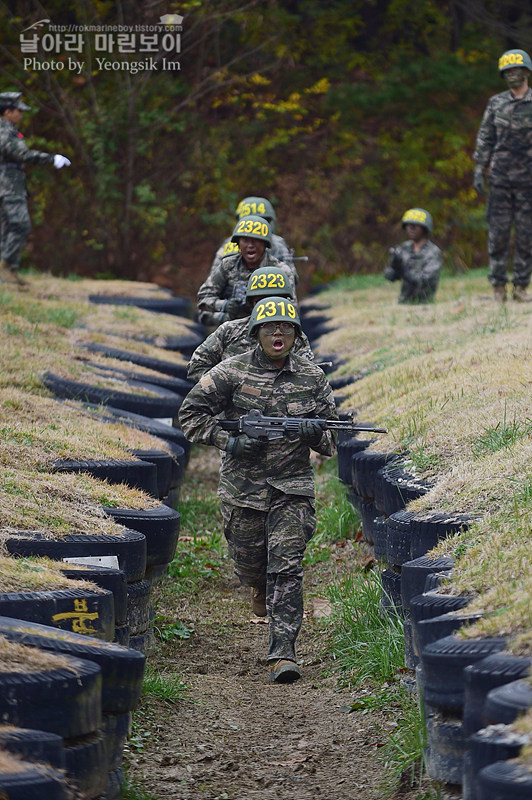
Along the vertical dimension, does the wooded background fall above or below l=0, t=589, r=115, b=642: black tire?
above

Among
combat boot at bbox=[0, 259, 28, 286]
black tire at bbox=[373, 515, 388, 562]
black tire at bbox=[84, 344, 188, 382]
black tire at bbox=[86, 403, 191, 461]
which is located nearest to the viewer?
black tire at bbox=[373, 515, 388, 562]

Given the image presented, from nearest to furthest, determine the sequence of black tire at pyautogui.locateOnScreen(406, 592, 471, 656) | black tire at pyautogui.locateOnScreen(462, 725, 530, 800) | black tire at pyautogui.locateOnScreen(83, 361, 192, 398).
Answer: black tire at pyautogui.locateOnScreen(462, 725, 530, 800), black tire at pyautogui.locateOnScreen(406, 592, 471, 656), black tire at pyautogui.locateOnScreen(83, 361, 192, 398)

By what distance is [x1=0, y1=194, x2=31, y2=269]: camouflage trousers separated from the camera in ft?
47.2

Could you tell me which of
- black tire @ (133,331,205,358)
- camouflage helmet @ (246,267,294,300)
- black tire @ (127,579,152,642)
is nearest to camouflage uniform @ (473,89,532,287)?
black tire @ (133,331,205,358)

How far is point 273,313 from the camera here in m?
6.59

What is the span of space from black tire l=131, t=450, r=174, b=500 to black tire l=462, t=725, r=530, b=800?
4407 millimetres

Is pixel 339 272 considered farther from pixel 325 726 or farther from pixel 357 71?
pixel 325 726

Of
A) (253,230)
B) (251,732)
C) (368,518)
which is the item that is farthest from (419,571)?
(253,230)

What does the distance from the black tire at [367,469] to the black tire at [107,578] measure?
7.35 ft

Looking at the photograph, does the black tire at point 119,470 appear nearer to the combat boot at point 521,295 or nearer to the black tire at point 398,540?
the black tire at point 398,540

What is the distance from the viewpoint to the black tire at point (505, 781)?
10.2 ft

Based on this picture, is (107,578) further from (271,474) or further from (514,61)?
(514,61)

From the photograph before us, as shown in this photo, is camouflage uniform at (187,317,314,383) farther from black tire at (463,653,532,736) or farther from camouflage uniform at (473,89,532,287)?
camouflage uniform at (473,89,532,287)

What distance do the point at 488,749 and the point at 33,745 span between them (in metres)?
1.35
